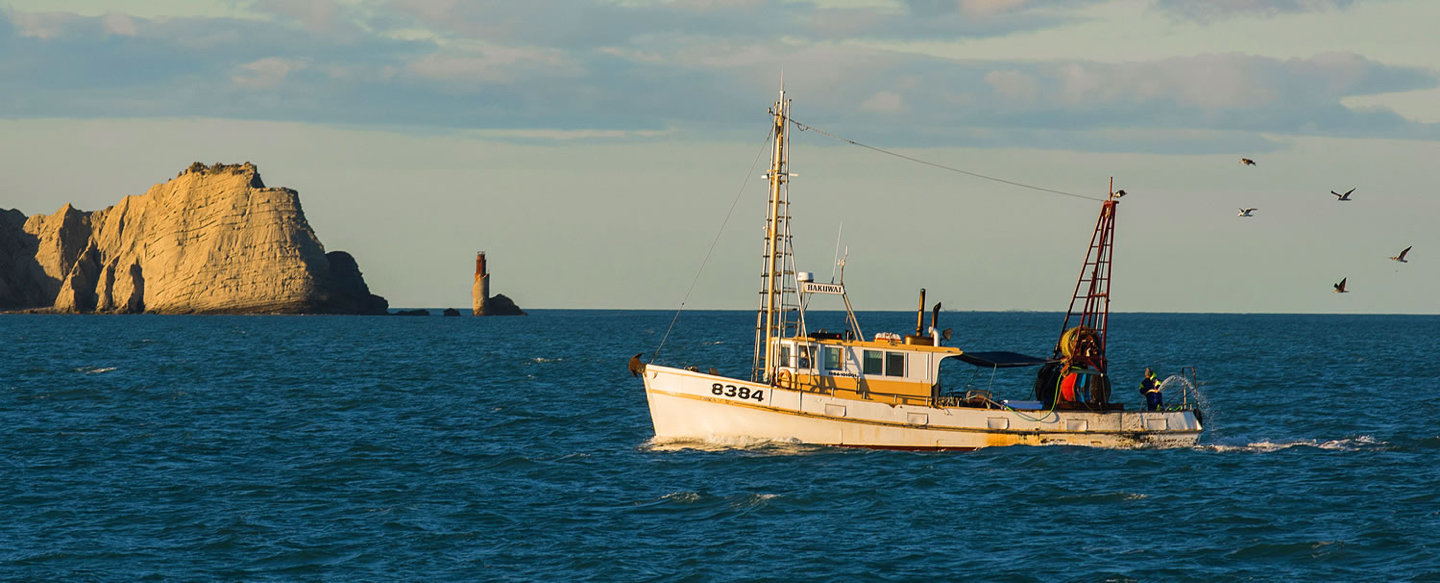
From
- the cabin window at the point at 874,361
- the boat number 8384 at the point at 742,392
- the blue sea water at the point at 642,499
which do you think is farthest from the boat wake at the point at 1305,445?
the boat number 8384 at the point at 742,392

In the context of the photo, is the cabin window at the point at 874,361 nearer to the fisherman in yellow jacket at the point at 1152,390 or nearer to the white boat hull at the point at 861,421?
the white boat hull at the point at 861,421

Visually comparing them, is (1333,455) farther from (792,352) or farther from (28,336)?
(28,336)

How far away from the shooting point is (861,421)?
38.7 metres

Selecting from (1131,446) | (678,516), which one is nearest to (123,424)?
(678,516)

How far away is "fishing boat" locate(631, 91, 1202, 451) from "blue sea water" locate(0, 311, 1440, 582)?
66cm

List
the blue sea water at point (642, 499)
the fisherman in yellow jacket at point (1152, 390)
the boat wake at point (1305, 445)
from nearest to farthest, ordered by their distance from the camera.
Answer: the blue sea water at point (642, 499) < the fisherman in yellow jacket at point (1152, 390) < the boat wake at point (1305, 445)

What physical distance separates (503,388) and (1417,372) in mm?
56074

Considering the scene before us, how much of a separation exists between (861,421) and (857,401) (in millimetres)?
635

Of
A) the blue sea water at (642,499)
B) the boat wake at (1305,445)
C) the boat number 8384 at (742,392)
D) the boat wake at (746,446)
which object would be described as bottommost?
the blue sea water at (642,499)

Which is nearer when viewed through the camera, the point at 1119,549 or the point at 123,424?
the point at 1119,549

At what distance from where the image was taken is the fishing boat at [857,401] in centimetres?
3869

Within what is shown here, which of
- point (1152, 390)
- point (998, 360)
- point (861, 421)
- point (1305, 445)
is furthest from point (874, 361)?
point (1305, 445)

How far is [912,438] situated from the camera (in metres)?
39.0

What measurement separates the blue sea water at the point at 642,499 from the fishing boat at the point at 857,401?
2.18 feet
